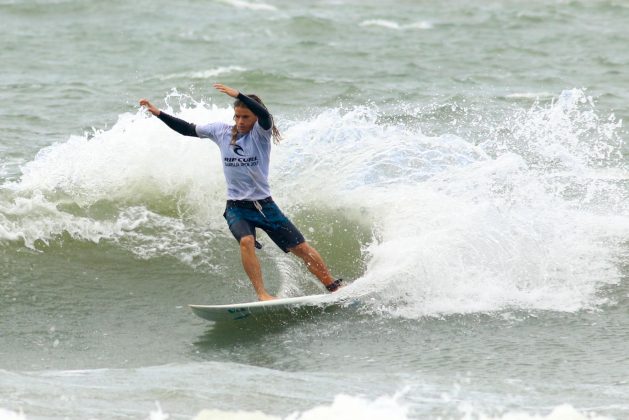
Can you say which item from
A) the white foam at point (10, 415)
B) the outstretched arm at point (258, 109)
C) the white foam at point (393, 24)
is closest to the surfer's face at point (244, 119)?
the outstretched arm at point (258, 109)

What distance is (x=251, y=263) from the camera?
8.09 metres

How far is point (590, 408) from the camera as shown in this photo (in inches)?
234

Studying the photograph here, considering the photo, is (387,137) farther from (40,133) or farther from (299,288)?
(40,133)

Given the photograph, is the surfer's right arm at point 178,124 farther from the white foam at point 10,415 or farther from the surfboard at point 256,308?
the white foam at point 10,415

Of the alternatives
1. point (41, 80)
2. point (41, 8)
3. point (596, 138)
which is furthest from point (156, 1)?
point (596, 138)

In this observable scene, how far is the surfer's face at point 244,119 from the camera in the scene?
799cm

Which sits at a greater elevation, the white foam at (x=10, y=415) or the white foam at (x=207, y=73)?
the white foam at (x=207, y=73)

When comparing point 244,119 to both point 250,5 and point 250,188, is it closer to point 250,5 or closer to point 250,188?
point 250,188

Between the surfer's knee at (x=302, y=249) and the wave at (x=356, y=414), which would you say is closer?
the wave at (x=356, y=414)

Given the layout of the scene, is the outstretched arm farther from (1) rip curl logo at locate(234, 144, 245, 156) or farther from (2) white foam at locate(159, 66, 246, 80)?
(2) white foam at locate(159, 66, 246, 80)

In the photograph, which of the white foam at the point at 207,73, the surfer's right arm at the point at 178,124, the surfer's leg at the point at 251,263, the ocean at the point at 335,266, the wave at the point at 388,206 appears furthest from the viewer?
the white foam at the point at 207,73

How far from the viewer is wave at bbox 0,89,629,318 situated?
8.66m

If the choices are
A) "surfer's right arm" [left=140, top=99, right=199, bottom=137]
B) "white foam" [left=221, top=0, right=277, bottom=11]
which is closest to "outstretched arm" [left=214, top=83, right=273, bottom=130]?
"surfer's right arm" [left=140, top=99, right=199, bottom=137]

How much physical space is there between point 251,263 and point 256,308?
0.36m
